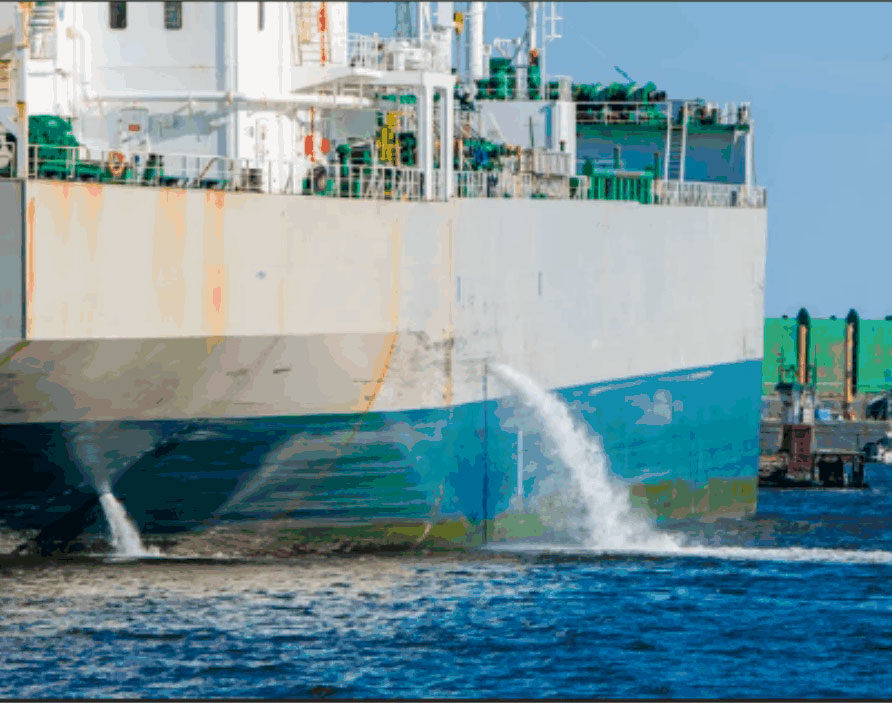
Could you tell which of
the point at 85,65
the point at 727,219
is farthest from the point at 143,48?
the point at 727,219

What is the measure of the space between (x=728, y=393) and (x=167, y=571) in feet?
58.4

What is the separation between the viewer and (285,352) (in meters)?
28.6

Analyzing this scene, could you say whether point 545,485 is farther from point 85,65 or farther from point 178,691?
point 178,691

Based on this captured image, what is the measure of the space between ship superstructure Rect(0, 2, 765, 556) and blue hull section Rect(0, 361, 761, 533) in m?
0.04

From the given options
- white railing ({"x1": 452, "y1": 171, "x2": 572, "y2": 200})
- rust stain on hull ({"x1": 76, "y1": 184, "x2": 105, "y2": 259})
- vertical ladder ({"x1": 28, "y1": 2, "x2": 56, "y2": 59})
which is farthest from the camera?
white railing ({"x1": 452, "y1": 171, "x2": 572, "y2": 200})

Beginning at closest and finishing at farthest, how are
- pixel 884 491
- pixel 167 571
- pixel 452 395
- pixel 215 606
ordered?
pixel 215 606, pixel 167 571, pixel 452 395, pixel 884 491

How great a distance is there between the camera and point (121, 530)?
29344 millimetres

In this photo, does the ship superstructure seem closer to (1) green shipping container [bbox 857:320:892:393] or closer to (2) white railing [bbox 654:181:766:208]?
(2) white railing [bbox 654:181:766:208]

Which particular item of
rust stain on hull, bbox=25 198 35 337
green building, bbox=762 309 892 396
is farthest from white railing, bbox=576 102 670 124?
green building, bbox=762 309 892 396

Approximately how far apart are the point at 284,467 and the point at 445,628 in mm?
4329

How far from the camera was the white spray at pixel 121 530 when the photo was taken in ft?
95.4

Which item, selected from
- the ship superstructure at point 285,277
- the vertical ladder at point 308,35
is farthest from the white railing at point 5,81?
the vertical ladder at point 308,35

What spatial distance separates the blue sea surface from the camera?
77.7 feet

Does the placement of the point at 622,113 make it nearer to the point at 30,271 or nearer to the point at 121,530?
the point at 121,530
